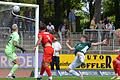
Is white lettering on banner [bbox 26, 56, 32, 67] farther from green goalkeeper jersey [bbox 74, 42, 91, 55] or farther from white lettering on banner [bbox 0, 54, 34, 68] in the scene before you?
green goalkeeper jersey [bbox 74, 42, 91, 55]

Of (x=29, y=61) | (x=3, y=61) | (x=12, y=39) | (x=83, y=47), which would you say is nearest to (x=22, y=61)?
(x=29, y=61)

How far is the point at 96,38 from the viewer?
28406 mm

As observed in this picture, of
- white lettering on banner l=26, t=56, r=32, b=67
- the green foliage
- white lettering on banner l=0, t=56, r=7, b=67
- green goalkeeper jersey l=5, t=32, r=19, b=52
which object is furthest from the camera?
the green foliage

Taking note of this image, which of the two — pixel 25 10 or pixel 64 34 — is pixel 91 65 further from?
pixel 25 10

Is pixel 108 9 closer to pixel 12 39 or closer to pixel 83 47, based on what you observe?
pixel 83 47

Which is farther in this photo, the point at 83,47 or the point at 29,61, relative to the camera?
the point at 29,61

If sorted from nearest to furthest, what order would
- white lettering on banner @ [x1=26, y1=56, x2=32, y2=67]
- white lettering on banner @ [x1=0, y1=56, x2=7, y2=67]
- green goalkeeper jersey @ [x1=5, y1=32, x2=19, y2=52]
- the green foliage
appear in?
1. green goalkeeper jersey @ [x1=5, y1=32, x2=19, y2=52]
2. white lettering on banner @ [x1=0, y1=56, x2=7, y2=67]
3. white lettering on banner @ [x1=26, y1=56, x2=32, y2=67]
4. the green foliage

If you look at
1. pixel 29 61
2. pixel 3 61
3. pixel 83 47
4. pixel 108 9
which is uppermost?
pixel 83 47

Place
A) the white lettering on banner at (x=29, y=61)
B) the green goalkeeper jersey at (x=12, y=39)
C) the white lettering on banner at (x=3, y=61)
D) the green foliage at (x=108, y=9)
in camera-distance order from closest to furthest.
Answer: the green goalkeeper jersey at (x=12, y=39)
the white lettering on banner at (x=3, y=61)
the white lettering on banner at (x=29, y=61)
the green foliage at (x=108, y=9)

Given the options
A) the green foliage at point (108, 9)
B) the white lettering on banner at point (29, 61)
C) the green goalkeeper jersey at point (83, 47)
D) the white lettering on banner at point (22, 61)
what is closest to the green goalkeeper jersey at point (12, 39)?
the green goalkeeper jersey at point (83, 47)

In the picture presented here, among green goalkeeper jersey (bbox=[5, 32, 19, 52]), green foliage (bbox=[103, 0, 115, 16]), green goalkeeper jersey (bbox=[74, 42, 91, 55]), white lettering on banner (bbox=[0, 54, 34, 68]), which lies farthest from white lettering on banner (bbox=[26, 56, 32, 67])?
green foliage (bbox=[103, 0, 115, 16])

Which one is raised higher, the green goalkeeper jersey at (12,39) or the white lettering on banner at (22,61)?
the green goalkeeper jersey at (12,39)

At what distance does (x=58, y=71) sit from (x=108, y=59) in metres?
3.82

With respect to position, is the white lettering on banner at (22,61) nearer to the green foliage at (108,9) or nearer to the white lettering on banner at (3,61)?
the white lettering on banner at (3,61)
